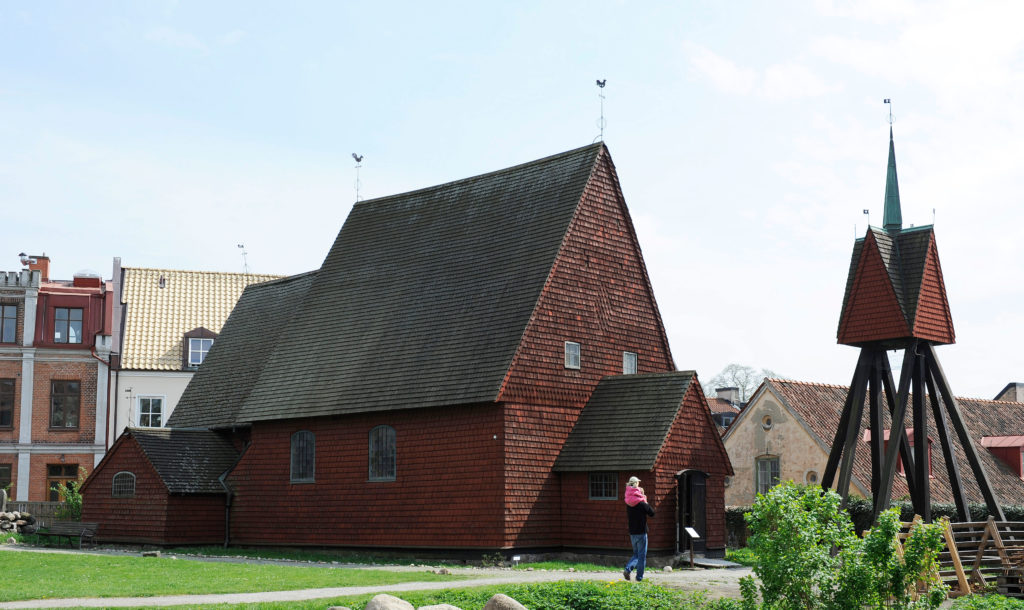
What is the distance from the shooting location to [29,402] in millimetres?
46812

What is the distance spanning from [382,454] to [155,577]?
9.18m

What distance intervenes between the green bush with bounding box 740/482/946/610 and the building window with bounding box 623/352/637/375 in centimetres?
1518

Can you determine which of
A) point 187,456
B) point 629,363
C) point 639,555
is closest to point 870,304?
point 629,363

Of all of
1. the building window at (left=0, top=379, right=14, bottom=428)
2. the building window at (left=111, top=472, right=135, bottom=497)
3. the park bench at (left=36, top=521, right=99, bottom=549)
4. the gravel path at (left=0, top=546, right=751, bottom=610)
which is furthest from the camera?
the building window at (left=0, top=379, right=14, bottom=428)

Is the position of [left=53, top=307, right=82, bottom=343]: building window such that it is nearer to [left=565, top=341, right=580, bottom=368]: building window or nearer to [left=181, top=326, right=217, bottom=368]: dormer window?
[left=181, top=326, right=217, bottom=368]: dormer window

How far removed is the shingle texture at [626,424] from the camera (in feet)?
88.1

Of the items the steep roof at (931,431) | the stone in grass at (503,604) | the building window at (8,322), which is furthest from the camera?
the building window at (8,322)

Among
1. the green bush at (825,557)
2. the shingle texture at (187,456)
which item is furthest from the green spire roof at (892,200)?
the shingle texture at (187,456)

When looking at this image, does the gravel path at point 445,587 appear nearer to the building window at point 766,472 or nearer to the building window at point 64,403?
the building window at point 766,472

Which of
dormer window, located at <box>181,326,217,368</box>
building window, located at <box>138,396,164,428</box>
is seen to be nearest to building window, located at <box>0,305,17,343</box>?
building window, located at <box>138,396,164,428</box>

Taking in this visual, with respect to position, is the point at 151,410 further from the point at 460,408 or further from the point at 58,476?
the point at 460,408

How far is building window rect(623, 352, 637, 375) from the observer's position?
30.8 meters

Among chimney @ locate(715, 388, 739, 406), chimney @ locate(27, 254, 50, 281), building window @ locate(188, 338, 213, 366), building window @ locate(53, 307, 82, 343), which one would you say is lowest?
chimney @ locate(715, 388, 739, 406)

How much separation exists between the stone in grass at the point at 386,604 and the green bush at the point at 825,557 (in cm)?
483
